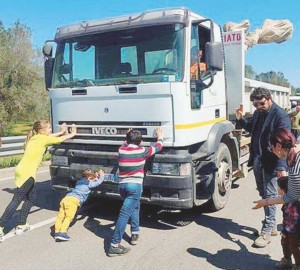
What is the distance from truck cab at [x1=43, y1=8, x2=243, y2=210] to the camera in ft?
Result: 15.8

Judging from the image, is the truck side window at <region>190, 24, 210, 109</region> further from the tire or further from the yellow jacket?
the yellow jacket

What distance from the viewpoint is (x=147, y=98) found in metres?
4.82

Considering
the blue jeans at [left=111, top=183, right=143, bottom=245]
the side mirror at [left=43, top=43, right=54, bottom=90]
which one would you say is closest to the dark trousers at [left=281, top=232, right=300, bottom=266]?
the blue jeans at [left=111, top=183, right=143, bottom=245]

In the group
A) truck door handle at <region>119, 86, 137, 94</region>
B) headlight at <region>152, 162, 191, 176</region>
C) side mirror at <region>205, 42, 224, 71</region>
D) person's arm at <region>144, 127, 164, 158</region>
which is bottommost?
headlight at <region>152, 162, 191, 176</region>

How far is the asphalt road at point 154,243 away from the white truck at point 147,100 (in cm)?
43

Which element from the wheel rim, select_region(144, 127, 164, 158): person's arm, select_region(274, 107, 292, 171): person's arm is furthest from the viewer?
the wheel rim

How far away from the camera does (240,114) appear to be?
550 cm

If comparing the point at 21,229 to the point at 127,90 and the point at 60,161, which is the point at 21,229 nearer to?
the point at 60,161

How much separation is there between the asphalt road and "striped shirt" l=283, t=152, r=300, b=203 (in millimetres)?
1009

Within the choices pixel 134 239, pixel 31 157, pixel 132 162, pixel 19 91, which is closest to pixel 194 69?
pixel 132 162

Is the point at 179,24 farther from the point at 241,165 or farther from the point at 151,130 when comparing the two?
the point at 241,165

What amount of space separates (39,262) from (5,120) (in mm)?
18630

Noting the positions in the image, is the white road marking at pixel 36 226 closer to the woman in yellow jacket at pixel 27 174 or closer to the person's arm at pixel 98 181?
the woman in yellow jacket at pixel 27 174

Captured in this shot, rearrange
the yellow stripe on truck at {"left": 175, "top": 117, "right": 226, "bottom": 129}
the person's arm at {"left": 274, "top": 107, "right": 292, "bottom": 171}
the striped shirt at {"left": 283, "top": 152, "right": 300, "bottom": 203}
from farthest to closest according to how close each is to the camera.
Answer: the yellow stripe on truck at {"left": 175, "top": 117, "right": 226, "bottom": 129} → the person's arm at {"left": 274, "top": 107, "right": 292, "bottom": 171} → the striped shirt at {"left": 283, "top": 152, "right": 300, "bottom": 203}
